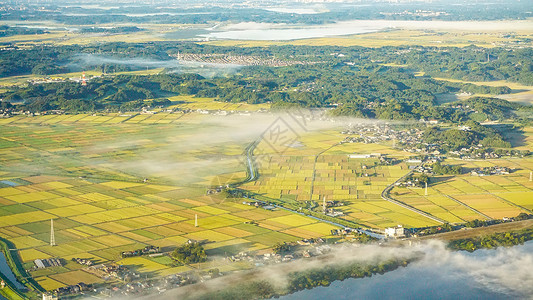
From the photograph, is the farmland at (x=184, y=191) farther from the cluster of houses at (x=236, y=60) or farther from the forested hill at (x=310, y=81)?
the cluster of houses at (x=236, y=60)

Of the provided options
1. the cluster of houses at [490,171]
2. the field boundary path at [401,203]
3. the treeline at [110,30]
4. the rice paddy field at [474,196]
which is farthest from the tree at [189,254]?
the treeline at [110,30]

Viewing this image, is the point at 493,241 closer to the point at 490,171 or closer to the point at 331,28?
the point at 490,171

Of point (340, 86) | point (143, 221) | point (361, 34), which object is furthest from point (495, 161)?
point (361, 34)

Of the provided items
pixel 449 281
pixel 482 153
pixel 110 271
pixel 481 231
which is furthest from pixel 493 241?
pixel 482 153

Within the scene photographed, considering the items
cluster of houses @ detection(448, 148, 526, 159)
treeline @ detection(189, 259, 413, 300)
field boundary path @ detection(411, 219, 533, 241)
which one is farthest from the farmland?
treeline @ detection(189, 259, 413, 300)

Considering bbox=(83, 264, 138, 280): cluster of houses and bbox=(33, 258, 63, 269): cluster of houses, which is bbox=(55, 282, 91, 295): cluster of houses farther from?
bbox=(33, 258, 63, 269): cluster of houses
